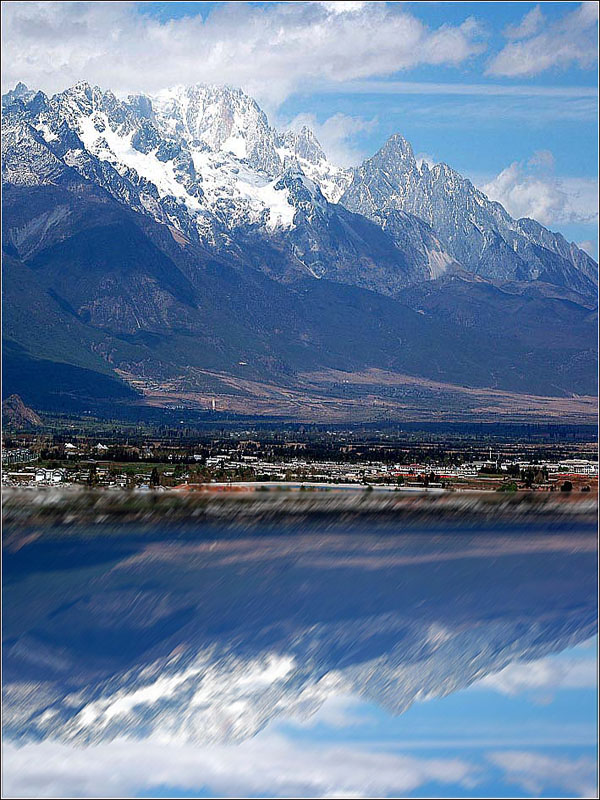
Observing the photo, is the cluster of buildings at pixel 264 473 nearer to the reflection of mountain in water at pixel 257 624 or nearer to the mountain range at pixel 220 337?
the reflection of mountain in water at pixel 257 624

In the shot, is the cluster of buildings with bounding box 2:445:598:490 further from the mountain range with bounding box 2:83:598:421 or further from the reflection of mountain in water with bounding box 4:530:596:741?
the mountain range with bounding box 2:83:598:421

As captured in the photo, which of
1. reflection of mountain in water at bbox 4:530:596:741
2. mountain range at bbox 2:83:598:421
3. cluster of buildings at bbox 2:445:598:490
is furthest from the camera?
mountain range at bbox 2:83:598:421

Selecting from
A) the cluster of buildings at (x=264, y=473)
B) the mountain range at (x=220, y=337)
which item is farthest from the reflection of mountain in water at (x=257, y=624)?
the mountain range at (x=220, y=337)

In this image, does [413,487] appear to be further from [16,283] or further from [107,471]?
[16,283]

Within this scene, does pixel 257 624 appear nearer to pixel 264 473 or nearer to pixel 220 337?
pixel 264 473

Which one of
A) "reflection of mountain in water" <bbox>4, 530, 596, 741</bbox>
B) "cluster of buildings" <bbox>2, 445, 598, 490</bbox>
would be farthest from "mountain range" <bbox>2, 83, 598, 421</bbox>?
"reflection of mountain in water" <bbox>4, 530, 596, 741</bbox>

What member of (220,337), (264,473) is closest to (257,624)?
(264,473)

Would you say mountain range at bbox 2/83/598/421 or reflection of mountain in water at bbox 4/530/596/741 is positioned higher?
mountain range at bbox 2/83/598/421

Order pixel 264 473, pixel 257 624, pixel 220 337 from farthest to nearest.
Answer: pixel 220 337 < pixel 264 473 < pixel 257 624
